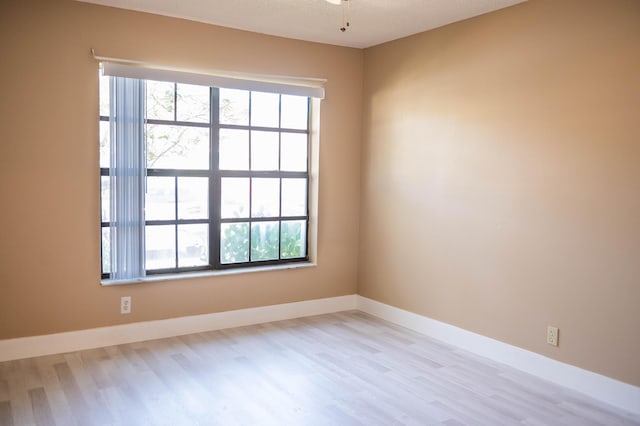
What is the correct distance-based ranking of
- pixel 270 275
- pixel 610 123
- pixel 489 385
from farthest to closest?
pixel 270 275 < pixel 489 385 < pixel 610 123

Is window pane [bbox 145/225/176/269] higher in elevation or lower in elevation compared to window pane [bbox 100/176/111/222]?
lower

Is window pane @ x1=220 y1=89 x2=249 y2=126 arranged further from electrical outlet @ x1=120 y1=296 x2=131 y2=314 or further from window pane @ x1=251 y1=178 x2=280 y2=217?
electrical outlet @ x1=120 y1=296 x2=131 y2=314

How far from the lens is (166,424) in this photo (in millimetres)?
2904

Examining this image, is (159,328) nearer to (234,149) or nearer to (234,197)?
(234,197)

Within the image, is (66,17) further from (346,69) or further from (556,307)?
(556,307)

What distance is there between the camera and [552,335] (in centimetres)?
363

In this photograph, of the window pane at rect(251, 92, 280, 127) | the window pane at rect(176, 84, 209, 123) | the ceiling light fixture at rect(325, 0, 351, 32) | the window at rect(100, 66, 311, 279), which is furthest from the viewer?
the window pane at rect(251, 92, 280, 127)

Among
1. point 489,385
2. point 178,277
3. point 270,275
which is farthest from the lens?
point 270,275

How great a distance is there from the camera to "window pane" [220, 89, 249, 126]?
4.68 metres

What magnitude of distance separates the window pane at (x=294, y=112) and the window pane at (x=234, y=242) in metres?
1.06

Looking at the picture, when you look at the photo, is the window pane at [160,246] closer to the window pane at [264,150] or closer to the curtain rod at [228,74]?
the window pane at [264,150]

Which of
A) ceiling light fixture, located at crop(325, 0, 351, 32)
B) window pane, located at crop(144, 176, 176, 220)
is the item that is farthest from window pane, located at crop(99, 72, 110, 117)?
ceiling light fixture, located at crop(325, 0, 351, 32)

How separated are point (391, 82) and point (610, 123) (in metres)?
2.15

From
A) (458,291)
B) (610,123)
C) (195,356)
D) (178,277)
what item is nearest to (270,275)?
(178,277)
